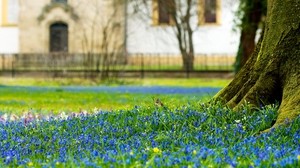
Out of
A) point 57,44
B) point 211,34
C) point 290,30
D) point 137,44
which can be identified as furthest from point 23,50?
point 290,30

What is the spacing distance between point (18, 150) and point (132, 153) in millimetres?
1531

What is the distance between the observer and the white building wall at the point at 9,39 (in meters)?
53.0

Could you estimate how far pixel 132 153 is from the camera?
567 centimetres

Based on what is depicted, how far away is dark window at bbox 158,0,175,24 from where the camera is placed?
4466cm

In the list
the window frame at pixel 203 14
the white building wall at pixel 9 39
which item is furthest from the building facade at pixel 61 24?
the window frame at pixel 203 14

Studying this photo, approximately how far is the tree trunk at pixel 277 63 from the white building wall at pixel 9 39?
45512mm

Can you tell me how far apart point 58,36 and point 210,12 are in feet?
33.4

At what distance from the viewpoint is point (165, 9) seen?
47188mm

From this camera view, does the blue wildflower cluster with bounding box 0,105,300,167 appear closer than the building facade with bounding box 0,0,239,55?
Yes

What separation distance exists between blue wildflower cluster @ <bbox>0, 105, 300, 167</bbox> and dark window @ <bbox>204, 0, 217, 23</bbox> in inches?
1656

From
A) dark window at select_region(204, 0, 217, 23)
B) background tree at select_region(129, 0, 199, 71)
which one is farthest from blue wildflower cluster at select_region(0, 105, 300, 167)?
dark window at select_region(204, 0, 217, 23)

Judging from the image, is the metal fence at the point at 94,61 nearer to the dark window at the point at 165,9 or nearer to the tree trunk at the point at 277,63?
the dark window at the point at 165,9

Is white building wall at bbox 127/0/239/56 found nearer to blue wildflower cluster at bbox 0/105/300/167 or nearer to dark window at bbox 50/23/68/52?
dark window at bbox 50/23/68/52

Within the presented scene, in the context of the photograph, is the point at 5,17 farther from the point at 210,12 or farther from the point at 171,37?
the point at 210,12
